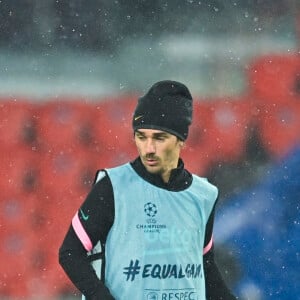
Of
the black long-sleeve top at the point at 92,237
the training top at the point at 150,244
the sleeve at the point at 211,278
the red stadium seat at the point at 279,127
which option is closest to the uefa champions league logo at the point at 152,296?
the training top at the point at 150,244

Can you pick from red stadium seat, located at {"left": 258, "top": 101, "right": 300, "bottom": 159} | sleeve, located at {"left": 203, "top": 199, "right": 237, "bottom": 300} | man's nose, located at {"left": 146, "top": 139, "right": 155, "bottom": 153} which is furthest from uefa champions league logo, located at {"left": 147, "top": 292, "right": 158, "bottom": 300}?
red stadium seat, located at {"left": 258, "top": 101, "right": 300, "bottom": 159}

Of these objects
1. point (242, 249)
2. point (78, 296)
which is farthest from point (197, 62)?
point (78, 296)

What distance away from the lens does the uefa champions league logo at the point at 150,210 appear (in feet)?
9.42

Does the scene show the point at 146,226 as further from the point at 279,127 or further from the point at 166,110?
the point at 279,127

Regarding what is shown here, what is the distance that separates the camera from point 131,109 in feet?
17.3

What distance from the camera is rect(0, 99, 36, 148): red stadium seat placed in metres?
5.22

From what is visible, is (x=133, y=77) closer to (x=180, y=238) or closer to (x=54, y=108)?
(x=54, y=108)

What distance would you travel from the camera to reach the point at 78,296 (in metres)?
5.24

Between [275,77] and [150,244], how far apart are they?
8.95 feet

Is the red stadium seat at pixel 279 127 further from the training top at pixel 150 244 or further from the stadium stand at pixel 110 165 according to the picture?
the training top at pixel 150 244

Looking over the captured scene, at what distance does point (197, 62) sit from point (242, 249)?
106 cm

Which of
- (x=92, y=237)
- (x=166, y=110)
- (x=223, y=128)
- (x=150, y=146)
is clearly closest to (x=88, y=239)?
(x=92, y=237)

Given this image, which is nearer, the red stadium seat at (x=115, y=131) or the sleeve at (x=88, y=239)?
the sleeve at (x=88, y=239)

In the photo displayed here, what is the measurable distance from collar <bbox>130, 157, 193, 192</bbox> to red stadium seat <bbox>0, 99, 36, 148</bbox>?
91.1 inches
